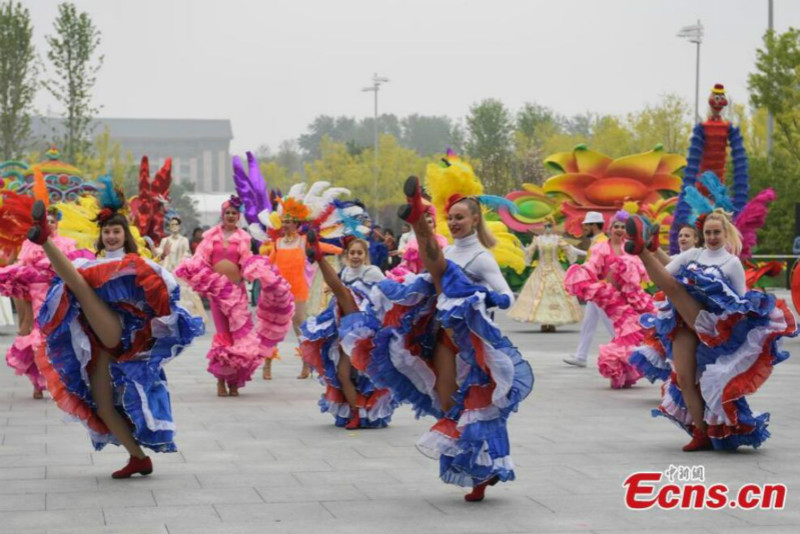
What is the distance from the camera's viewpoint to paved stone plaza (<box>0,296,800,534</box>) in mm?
6848

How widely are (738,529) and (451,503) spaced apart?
1.51 meters

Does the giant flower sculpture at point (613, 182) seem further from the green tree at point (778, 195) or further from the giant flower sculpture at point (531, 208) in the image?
the green tree at point (778, 195)

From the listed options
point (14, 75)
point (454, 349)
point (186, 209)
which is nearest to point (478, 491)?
point (454, 349)

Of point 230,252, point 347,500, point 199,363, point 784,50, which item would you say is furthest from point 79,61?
point 347,500

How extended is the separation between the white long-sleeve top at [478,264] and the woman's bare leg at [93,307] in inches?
A: 75.7

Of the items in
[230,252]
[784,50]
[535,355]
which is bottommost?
[535,355]

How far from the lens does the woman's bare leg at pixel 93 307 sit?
7742 millimetres

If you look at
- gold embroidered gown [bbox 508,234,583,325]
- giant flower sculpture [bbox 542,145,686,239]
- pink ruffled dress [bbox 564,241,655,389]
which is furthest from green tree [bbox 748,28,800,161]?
pink ruffled dress [bbox 564,241,655,389]

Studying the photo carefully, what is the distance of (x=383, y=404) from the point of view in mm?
10453

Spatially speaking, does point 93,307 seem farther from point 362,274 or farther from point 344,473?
point 362,274

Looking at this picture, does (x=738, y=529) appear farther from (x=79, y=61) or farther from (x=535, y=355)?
(x=79, y=61)

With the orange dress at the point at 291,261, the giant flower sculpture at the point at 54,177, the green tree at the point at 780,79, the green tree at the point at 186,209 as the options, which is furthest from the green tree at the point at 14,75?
the green tree at the point at 186,209

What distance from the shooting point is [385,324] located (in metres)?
7.68

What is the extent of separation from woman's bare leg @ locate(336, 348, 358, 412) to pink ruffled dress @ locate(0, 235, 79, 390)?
218 centimetres
